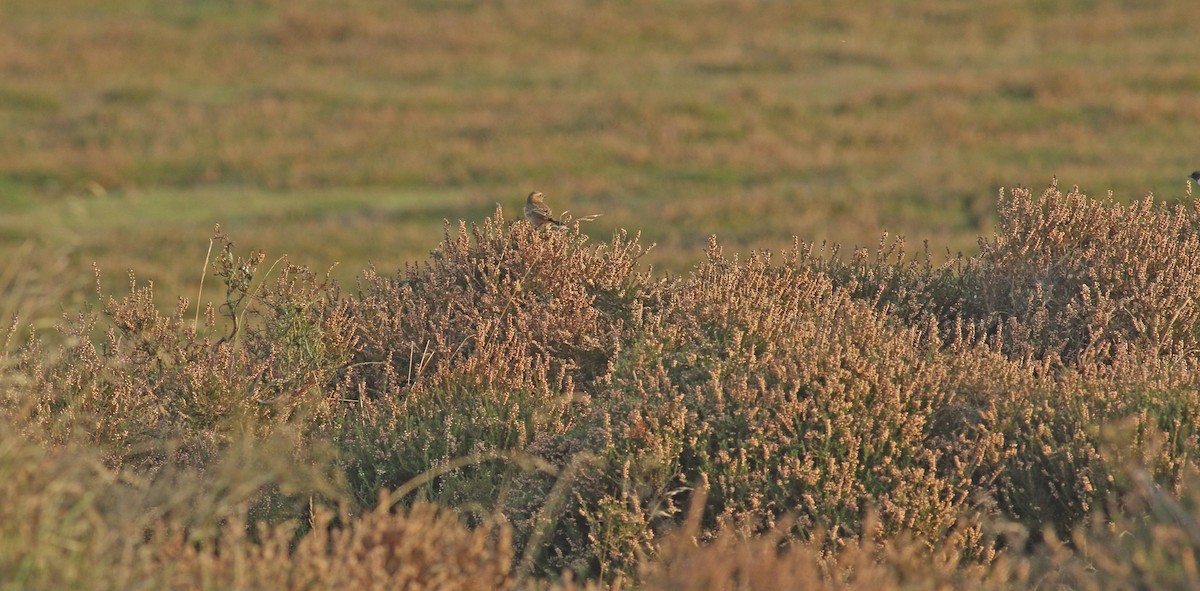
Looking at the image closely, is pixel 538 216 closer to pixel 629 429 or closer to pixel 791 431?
pixel 629 429

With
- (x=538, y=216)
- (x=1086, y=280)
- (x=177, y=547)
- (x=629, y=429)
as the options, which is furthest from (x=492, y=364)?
(x=1086, y=280)

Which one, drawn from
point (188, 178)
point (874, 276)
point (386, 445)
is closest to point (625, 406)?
point (386, 445)

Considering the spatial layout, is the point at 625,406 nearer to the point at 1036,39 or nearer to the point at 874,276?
the point at 874,276

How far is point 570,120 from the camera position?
2723 centimetres

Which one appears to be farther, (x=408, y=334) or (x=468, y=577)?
(x=408, y=334)

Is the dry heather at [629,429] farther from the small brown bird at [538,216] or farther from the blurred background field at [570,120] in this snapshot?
the blurred background field at [570,120]

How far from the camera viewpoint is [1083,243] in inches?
276

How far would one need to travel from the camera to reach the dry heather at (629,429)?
4.15 meters

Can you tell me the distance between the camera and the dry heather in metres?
4.15

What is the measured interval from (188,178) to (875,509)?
20.6 metres

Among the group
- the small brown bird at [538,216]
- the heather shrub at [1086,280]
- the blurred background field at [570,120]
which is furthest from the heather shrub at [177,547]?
the blurred background field at [570,120]

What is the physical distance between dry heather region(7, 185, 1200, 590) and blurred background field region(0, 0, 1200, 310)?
711 centimetres

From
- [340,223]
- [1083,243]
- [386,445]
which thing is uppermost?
[1083,243]

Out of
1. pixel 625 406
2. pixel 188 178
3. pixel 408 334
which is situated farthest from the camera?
pixel 188 178
